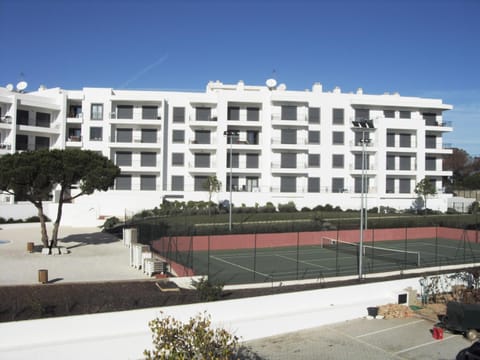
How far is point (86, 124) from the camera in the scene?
175ft

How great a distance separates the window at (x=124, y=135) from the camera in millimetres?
54375

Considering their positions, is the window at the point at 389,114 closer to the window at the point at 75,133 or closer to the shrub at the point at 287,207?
the shrub at the point at 287,207

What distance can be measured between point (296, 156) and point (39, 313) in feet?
145

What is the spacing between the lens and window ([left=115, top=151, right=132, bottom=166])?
53406mm

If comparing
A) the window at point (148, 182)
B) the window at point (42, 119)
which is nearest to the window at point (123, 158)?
the window at point (148, 182)

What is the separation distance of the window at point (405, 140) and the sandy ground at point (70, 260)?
126 ft

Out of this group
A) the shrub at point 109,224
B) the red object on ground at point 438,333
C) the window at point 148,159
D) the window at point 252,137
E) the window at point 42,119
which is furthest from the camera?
the window at point 252,137

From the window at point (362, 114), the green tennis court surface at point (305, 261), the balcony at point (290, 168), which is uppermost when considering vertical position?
the window at point (362, 114)

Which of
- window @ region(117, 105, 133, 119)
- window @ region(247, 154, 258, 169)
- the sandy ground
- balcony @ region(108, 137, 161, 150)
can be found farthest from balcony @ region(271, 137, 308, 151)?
the sandy ground


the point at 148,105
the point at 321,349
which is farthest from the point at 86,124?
the point at 321,349

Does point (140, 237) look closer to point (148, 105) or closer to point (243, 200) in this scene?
point (243, 200)

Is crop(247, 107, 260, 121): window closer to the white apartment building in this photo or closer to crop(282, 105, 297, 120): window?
the white apartment building

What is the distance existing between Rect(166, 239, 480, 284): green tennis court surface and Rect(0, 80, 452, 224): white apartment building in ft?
58.9

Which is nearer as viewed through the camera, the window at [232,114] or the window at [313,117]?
the window at [232,114]
